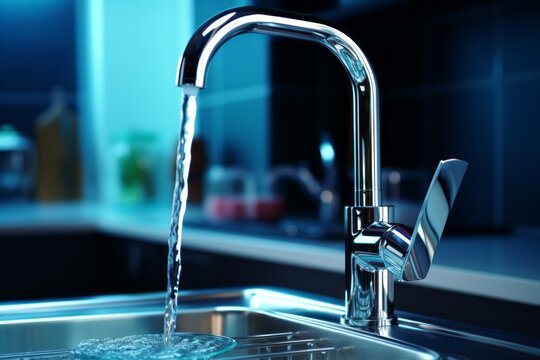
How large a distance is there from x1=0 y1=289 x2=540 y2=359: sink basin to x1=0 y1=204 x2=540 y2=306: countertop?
0.29m

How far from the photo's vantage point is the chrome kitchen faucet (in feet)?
2.47

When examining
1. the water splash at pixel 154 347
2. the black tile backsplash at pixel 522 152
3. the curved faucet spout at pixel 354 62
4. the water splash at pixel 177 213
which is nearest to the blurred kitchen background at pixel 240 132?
the black tile backsplash at pixel 522 152

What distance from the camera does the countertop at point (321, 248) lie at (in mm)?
1189

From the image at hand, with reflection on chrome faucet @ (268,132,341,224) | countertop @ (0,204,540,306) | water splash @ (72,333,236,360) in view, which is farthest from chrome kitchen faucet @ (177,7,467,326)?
reflection on chrome faucet @ (268,132,341,224)

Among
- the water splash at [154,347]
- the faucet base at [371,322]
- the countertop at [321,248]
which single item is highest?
the countertop at [321,248]

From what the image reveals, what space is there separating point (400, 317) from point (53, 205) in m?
2.57

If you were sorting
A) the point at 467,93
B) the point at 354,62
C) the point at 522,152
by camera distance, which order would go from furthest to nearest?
the point at 467,93 → the point at 522,152 → the point at 354,62

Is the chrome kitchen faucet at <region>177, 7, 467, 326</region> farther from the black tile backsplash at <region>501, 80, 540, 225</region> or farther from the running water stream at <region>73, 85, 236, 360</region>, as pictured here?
the black tile backsplash at <region>501, 80, 540, 225</region>

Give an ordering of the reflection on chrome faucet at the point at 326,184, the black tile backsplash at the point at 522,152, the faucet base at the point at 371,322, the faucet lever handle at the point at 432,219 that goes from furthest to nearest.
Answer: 1. the reflection on chrome faucet at the point at 326,184
2. the black tile backsplash at the point at 522,152
3. the faucet base at the point at 371,322
4. the faucet lever handle at the point at 432,219

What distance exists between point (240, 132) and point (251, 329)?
1.81 m

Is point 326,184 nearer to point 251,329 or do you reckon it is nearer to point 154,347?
point 251,329

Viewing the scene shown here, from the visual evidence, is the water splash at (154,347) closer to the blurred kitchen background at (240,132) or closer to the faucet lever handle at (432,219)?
the faucet lever handle at (432,219)

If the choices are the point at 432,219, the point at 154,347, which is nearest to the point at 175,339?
the point at 154,347

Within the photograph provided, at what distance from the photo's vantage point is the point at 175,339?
0.84m
